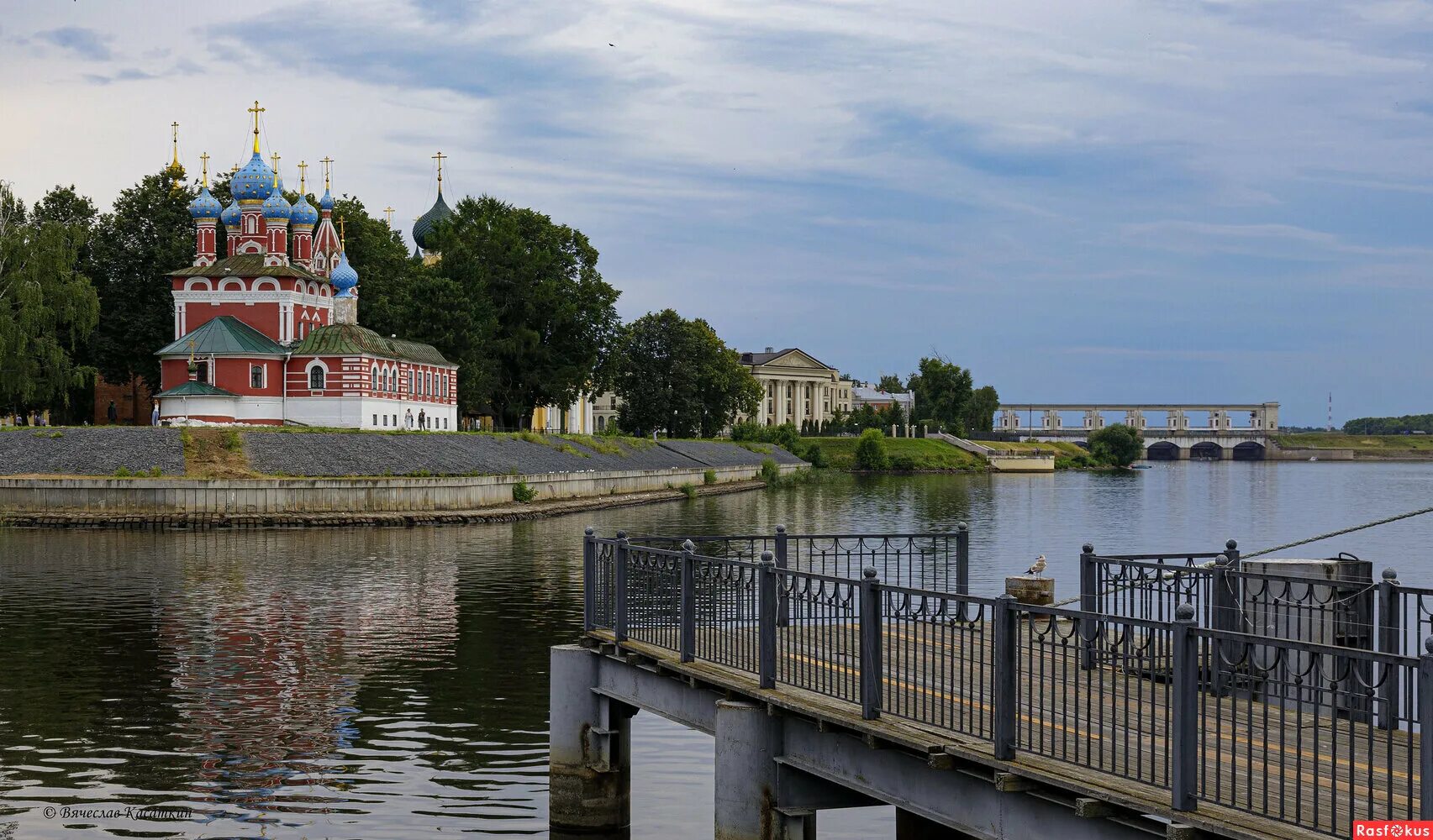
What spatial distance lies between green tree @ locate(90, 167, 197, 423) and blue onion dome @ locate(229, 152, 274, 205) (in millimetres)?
5028

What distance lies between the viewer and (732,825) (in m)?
12.3

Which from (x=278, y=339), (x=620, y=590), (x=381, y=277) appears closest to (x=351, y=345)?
(x=278, y=339)

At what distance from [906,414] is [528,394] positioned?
3944 inches

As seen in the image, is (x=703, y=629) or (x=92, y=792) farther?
(x=92, y=792)

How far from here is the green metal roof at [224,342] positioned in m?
83.1


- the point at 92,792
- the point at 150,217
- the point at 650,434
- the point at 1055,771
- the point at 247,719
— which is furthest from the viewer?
the point at 650,434

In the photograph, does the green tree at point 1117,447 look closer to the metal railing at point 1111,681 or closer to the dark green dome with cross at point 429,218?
the dark green dome with cross at point 429,218

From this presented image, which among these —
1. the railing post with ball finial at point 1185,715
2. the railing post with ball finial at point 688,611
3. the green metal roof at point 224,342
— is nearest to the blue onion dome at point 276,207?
the green metal roof at point 224,342

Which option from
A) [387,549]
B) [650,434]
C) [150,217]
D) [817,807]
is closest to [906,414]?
[650,434]

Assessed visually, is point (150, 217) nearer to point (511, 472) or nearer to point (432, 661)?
point (511, 472)

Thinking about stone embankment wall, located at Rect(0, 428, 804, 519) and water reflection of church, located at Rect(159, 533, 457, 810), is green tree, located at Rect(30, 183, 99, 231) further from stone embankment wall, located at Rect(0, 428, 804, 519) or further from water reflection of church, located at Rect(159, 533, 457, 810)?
water reflection of church, located at Rect(159, 533, 457, 810)

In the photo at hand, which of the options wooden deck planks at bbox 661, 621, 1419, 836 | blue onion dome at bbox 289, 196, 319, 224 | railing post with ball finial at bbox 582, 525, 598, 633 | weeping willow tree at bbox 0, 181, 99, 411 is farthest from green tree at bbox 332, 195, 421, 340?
wooden deck planks at bbox 661, 621, 1419, 836

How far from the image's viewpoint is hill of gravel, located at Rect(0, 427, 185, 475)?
6356 cm

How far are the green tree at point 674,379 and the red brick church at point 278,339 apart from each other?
37887mm
